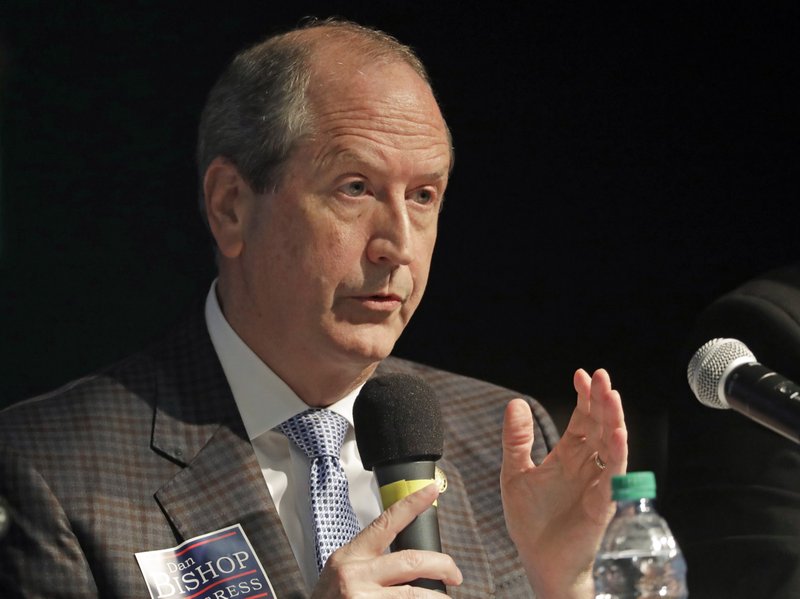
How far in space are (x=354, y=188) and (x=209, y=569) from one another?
70cm

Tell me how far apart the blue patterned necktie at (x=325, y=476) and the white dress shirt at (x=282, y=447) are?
0.02 meters

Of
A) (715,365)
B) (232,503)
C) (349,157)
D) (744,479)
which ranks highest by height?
(349,157)

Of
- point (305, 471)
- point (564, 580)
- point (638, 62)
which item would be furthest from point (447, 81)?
point (564, 580)

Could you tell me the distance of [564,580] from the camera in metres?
2.20

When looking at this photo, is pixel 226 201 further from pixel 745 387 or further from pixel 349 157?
pixel 745 387

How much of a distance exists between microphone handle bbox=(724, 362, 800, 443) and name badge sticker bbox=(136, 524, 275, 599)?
2.88 feet

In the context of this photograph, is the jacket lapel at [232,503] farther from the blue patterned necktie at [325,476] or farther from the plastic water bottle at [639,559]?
the plastic water bottle at [639,559]

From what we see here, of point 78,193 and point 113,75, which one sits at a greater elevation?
point 113,75

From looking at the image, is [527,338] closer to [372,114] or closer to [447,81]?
[447,81]

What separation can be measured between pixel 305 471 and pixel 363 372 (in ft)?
0.72

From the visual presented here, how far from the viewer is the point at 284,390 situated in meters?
2.48

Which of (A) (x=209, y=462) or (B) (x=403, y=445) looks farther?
(A) (x=209, y=462)

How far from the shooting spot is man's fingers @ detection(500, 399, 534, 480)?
2.16m

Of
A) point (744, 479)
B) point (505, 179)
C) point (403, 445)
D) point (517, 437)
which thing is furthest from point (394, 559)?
point (505, 179)
